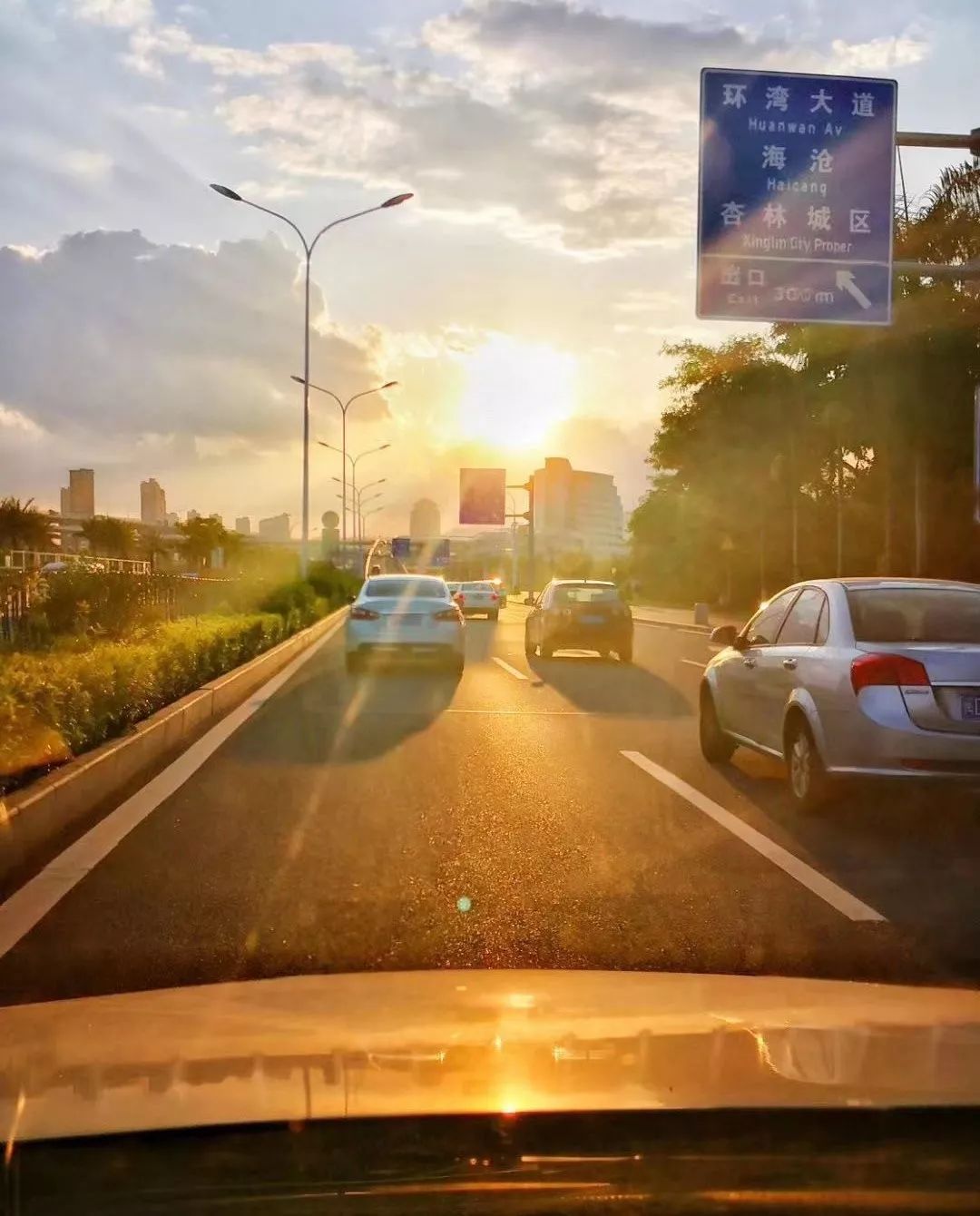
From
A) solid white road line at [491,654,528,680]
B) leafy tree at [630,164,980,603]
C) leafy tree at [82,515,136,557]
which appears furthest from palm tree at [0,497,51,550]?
solid white road line at [491,654,528,680]

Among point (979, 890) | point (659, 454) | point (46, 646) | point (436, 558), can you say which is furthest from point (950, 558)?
point (436, 558)

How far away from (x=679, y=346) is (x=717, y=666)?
1802 inches

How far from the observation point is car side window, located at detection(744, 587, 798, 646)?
32.7 feet

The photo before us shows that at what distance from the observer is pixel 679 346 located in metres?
55.2

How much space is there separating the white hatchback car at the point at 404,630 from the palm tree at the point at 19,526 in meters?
62.9

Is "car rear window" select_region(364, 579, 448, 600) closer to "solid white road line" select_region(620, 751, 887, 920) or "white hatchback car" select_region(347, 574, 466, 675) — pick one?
"white hatchback car" select_region(347, 574, 466, 675)

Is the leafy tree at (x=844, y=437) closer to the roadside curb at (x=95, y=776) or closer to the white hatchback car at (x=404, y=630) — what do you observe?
the white hatchback car at (x=404, y=630)

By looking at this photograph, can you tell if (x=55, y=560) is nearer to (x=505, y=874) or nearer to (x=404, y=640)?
(x=404, y=640)

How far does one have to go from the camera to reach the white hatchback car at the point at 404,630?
20516 millimetres

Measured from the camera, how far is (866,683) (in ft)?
26.7

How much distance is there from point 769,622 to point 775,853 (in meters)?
3.11

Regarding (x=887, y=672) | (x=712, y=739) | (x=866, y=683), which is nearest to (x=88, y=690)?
(x=712, y=739)

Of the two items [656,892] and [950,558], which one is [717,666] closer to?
[656,892]

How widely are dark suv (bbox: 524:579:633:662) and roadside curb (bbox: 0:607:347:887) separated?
9318 millimetres
